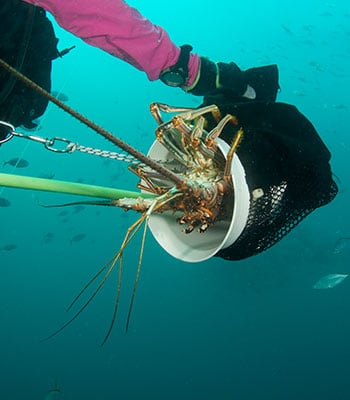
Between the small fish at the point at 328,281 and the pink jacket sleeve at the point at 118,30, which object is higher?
the pink jacket sleeve at the point at 118,30

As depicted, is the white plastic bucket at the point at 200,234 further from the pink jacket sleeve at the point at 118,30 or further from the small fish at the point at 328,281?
the small fish at the point at 328,281

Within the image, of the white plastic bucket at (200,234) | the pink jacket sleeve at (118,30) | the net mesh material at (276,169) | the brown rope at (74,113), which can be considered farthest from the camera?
the pink jacket sleeve at (118,30)

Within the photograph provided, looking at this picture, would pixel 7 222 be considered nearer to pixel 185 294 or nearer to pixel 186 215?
pixel 185 294

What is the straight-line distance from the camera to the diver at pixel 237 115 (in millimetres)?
1880

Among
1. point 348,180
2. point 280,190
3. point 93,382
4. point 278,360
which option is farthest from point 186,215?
point 348,180

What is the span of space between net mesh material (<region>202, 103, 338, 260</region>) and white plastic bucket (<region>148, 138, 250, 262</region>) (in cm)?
11

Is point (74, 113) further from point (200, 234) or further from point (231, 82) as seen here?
point (231, 82)

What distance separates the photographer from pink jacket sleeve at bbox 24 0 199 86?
2.22 m

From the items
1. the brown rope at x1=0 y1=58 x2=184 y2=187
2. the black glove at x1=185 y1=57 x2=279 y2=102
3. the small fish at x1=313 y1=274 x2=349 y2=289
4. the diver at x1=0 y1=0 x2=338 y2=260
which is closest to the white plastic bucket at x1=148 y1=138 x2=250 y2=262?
the diver at x1=0 y1=0 x2=338 y2=260

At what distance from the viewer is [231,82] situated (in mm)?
2793

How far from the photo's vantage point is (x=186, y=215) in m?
1.81

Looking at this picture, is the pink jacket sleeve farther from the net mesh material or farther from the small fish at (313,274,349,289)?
the small fish at (313,274,349,289)

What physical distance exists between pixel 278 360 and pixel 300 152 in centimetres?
1539

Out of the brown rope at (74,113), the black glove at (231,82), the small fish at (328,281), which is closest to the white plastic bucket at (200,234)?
the brown rope at (74,113)
